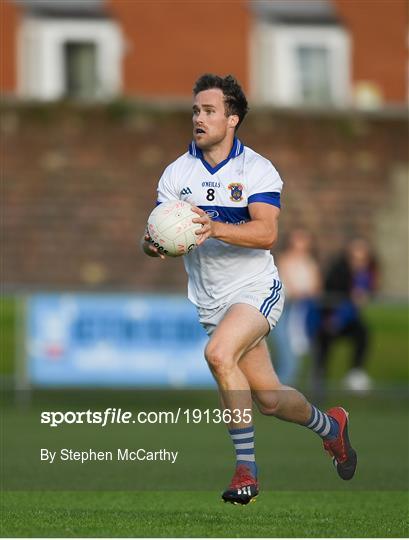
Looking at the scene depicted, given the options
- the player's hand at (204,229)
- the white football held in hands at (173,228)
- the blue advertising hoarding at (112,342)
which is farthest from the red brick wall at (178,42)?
the player's hand at (204,229)

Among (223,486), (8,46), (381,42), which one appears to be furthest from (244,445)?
(381,42)

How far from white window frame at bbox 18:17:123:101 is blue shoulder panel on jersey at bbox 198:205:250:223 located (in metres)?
22.2

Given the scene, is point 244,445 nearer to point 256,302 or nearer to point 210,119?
point 256,302

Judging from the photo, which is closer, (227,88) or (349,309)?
(227,88)

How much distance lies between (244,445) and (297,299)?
11026mm

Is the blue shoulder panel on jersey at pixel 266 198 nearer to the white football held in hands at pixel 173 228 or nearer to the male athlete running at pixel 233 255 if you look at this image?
the male athlete running at pixel 233 255

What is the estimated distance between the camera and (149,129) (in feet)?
91.9

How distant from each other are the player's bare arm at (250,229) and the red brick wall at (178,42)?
76.8 ft

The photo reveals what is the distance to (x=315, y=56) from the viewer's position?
→ 111 feet

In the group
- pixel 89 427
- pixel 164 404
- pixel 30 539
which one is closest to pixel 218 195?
pixel 30 539

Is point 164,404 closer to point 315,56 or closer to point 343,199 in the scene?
point 343,199

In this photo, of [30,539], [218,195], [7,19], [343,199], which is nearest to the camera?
[30,539]

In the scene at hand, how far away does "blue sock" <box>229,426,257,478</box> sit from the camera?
366 inches

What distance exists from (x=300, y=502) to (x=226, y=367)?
1.55m
